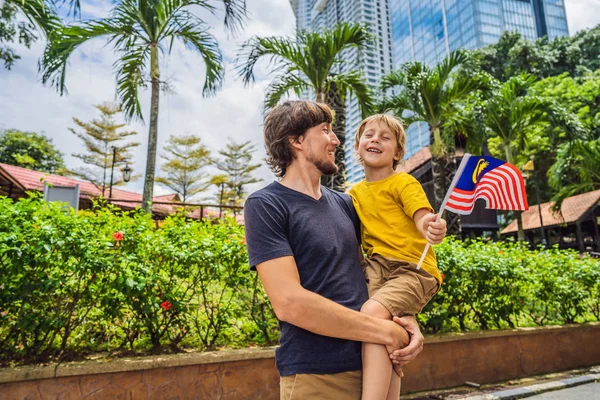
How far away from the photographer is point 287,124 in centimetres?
158

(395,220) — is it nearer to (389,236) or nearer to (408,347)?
(389,236)

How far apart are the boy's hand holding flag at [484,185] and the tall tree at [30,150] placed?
4035 centimetres

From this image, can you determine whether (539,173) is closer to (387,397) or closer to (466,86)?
(466,86)

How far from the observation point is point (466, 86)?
12.1 metres

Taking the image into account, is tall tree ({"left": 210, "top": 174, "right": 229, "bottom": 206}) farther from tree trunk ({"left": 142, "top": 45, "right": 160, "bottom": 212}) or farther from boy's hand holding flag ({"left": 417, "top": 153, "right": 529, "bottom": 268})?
boy's hand holding flag ({"left": 417, "top": 153, "right": 529, "bottom": 268})

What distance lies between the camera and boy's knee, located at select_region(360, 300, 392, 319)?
4.54ft

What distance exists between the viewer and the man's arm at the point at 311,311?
1.27 meters

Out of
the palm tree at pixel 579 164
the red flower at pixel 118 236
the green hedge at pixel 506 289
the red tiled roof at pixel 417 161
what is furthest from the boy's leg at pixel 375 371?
the red tiled roof at pixel 417 161

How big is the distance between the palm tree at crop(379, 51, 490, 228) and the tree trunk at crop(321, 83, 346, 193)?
3.30 meters

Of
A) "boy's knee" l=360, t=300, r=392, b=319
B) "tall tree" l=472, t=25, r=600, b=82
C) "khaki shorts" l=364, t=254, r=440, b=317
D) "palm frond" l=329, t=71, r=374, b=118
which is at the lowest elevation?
"boy's knee" l=360, t=300, r=392, b=319

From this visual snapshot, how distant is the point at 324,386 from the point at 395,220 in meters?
0.74

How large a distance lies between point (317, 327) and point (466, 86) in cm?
1244

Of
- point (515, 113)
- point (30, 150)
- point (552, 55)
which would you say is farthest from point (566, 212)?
point (30, 150)

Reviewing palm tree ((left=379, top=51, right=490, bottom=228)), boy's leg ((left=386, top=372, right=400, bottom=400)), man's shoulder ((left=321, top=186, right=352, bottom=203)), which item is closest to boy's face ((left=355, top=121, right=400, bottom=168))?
man's shoulder ((left=321, top=186, right=352, bottom=203))
